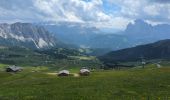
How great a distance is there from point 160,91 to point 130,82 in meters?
15.2

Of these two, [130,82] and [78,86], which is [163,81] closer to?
[130,82]

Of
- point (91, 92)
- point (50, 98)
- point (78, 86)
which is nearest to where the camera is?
point (50, 98)

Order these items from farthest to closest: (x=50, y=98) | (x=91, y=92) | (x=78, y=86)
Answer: (x=78, y=86) < (x=91, y=92) < (x=50, y=98)

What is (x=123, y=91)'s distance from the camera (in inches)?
3078

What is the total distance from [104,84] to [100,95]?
60.6 feet

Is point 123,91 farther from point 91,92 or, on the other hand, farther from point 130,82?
point 130,82

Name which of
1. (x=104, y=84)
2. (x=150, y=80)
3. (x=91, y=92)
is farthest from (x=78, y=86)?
(x=150, y=80)

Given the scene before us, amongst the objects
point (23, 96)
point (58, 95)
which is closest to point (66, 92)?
point (58, 95)

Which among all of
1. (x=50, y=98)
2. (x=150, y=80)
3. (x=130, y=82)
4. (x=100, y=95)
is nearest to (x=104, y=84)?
(x=130, y=82)

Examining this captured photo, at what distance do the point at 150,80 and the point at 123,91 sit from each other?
736 inches

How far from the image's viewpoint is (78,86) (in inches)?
3519

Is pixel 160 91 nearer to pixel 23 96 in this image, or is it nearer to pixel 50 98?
pixel 50 98

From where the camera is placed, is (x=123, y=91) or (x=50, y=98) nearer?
(x=50, y=98)

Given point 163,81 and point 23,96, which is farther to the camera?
point 163,81
